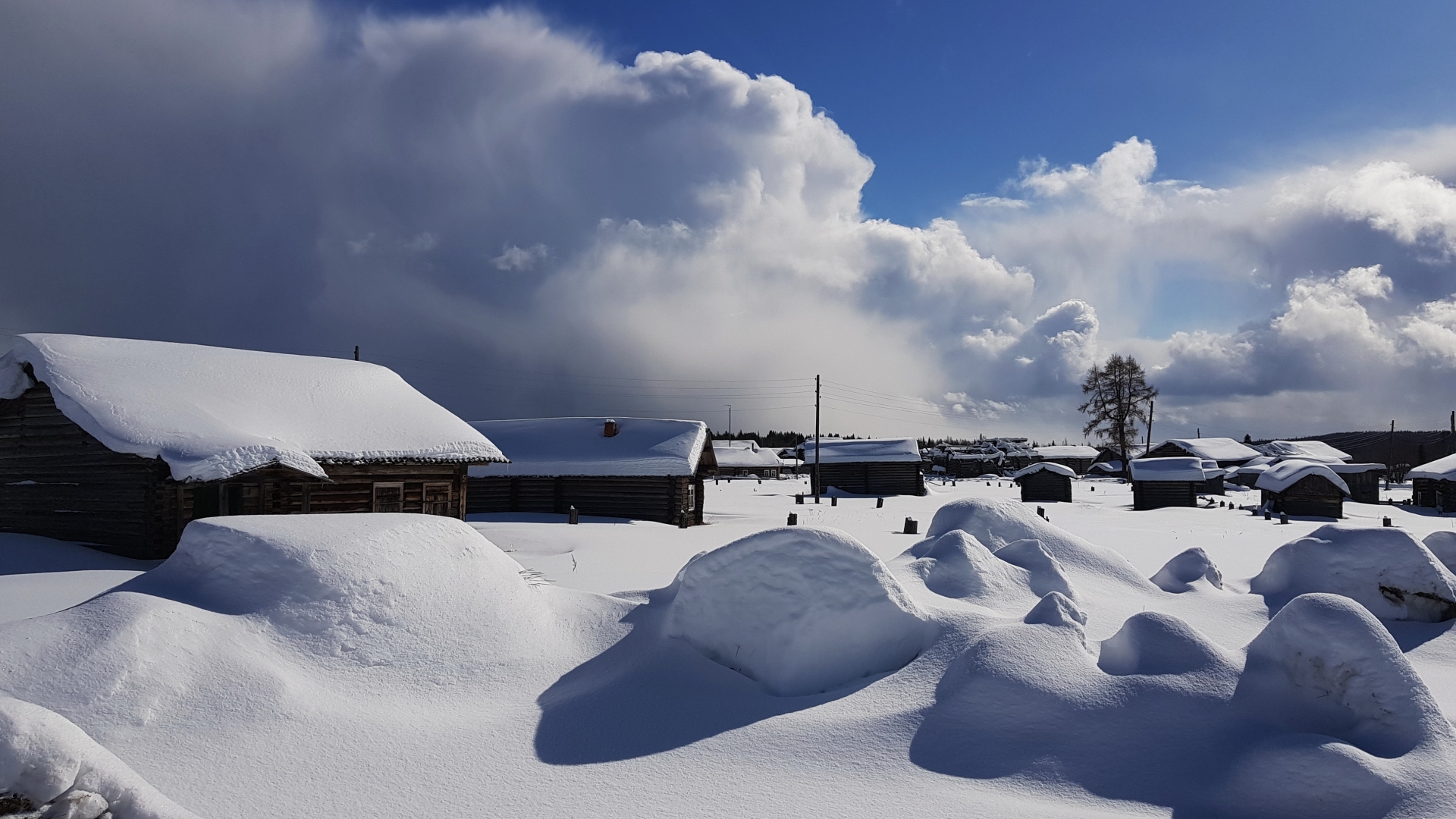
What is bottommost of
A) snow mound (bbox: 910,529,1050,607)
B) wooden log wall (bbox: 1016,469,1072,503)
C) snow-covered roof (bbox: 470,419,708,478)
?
wooden log wall (bbox: 1016,469,1072,503)

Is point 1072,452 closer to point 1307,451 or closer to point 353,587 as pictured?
point 1307,451

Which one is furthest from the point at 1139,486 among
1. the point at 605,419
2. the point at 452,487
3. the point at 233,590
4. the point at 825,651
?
the point at 233,590

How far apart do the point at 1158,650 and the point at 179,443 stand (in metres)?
16.3

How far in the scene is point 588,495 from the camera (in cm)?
2934

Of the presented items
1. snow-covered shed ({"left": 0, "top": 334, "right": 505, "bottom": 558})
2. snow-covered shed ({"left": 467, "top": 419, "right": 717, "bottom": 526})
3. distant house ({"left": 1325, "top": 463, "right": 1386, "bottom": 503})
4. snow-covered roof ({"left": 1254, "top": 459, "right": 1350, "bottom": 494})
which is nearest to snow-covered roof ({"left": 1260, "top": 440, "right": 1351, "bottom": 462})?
distant house ({"left": 1325, "top": 463, "right": 1386, "bottom": 503})

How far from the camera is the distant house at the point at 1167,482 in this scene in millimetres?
39219

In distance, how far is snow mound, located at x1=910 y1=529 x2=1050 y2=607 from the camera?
1097 cm

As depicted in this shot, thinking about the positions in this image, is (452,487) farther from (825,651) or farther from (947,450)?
(947,450)

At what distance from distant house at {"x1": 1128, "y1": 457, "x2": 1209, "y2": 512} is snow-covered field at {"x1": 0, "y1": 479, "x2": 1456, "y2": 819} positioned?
31771 millimetres

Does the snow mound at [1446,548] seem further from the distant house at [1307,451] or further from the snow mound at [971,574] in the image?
the distant house at [1307,451]

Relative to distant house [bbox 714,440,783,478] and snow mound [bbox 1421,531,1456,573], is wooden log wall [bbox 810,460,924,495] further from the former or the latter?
snow mound [bbox 1421,531,1456,573]

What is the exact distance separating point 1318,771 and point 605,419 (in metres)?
28.2

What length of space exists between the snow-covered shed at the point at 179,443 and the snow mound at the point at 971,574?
40.6ft

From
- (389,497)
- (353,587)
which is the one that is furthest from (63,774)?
(389,497)
